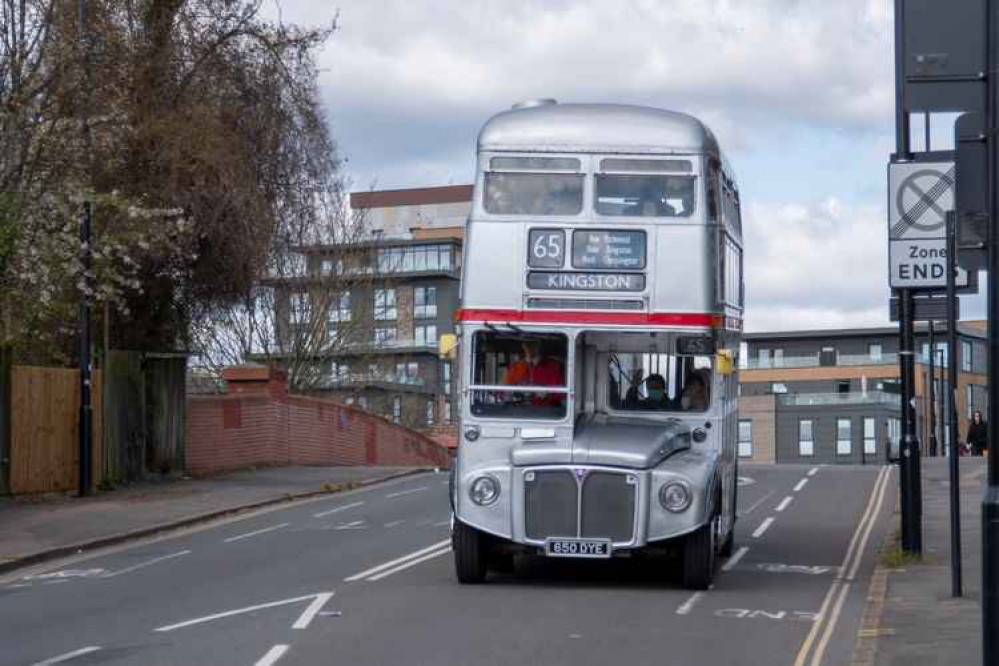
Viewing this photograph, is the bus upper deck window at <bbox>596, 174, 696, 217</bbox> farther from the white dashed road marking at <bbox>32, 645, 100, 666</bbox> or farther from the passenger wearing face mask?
the white dashed road marking at <bbox>32, 645, 100, 666</bbox>

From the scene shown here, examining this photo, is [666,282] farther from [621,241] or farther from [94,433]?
[94,433]

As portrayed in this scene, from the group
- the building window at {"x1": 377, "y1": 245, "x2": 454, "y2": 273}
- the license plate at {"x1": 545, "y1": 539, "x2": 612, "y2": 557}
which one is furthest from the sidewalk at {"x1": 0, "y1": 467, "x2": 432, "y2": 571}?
the building window at {"x1": 377, "y1": 245, "x2": 454, "y2": 273}

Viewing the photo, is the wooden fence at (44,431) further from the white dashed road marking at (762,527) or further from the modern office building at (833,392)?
the modern office building at (833,392)

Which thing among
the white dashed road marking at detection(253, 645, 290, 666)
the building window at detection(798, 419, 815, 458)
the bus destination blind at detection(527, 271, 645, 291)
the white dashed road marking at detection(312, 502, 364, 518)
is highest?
the bus destination blind at detection(527, 271, 645, 291)

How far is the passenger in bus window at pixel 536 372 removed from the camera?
16.1 metres

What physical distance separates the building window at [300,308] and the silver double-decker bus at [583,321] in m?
34.0

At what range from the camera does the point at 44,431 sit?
93.9 feet

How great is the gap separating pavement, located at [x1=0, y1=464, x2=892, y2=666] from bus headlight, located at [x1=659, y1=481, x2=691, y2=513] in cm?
90

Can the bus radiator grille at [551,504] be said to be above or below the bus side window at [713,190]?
below

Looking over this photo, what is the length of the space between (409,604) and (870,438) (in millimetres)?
66317

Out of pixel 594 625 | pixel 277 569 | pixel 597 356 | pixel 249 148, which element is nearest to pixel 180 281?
pixel 249 148

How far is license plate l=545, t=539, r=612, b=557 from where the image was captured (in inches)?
601

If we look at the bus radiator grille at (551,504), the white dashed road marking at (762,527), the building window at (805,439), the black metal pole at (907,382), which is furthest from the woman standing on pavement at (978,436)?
the building window at (805,439)

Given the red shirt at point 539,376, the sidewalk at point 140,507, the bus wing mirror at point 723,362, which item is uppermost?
the bus wing mirror at point 723,362
